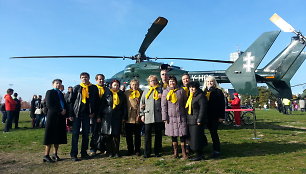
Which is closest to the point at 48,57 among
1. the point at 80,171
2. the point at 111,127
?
the point at 111,127

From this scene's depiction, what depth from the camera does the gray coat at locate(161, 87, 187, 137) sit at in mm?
5512

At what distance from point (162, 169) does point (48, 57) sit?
759 centimetres

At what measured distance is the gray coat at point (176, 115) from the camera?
5512 mm

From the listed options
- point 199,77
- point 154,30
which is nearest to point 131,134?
point 154,30

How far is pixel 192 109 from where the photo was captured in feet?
18.0

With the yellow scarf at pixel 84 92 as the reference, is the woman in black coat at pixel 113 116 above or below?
below

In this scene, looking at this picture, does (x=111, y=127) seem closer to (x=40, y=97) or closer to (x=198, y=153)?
(x=198, y=153)

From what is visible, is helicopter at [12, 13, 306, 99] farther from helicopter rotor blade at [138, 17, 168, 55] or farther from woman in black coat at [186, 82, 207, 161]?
woman in black coat at [186, 82, 207, 161]

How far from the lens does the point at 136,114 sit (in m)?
6.16

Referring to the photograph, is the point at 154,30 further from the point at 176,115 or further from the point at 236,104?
the point at 236,104

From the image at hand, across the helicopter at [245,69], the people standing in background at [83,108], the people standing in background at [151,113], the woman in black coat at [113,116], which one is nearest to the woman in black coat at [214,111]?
the people standing in background at [151,113]

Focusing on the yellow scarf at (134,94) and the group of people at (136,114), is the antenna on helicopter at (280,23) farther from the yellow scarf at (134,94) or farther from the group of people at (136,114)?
the yellow scarf at (134,94)

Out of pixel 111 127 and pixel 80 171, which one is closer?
pixel 80 171

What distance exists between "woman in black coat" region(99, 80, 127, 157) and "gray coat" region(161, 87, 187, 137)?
1.17 meters
